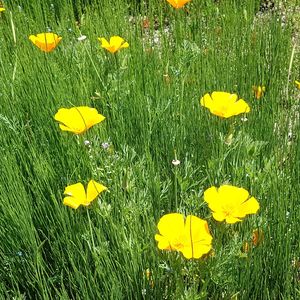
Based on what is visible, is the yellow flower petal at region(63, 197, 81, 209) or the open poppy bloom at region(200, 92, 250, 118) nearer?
the yellow flower petal at region(63, 197, 81, 209)

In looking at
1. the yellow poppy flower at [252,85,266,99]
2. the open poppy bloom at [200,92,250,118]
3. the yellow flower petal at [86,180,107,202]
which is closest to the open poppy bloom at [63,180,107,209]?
the yellow flower petal at [86,180,107,202]

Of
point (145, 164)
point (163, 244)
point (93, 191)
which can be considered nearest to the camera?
point (163, 244)

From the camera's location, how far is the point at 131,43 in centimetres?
232

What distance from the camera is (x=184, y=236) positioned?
3.66 feet

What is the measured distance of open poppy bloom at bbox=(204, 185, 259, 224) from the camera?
1.12 m

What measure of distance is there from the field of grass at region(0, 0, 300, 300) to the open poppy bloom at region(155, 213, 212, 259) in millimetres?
52

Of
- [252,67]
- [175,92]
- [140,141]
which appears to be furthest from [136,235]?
[252,67]

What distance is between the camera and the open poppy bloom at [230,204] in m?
1.12

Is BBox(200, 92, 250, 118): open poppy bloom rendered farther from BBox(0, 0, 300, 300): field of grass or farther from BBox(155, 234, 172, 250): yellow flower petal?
BBox(155, 234, 172, 250): yellow flower petal

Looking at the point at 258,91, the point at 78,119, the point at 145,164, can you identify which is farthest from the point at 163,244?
the point at 258,91

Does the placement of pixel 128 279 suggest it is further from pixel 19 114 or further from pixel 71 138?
pixel 19 114

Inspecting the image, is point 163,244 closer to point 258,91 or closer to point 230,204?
point 230,204

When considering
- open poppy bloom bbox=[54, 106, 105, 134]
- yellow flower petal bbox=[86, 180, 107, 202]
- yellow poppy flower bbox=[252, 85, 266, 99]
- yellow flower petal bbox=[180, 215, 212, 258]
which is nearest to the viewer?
yellow flower petal bbox=[180, 215, 212, 258]

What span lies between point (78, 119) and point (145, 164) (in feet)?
1.35
